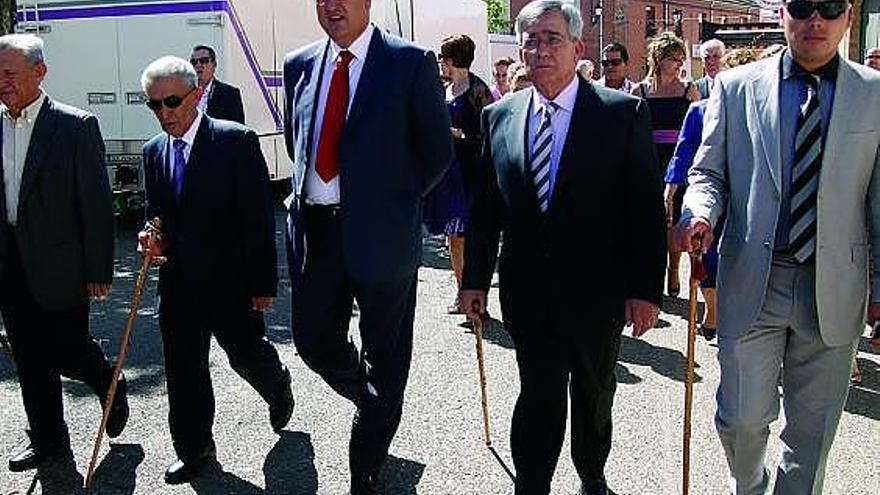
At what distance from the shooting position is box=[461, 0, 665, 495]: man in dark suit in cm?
360

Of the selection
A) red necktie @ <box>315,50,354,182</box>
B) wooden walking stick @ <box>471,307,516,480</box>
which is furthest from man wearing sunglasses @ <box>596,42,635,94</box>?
red necktie @ <box>315,50,354,182</box>

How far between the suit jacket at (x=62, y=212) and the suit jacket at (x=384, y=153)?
0.99 m

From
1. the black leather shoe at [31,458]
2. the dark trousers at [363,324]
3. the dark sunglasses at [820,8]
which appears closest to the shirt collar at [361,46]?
the dark trousers at [363,324]

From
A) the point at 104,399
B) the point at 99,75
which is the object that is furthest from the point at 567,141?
the point at 99,75

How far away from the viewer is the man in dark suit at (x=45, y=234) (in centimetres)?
447

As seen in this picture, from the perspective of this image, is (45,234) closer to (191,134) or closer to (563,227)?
(191,134)

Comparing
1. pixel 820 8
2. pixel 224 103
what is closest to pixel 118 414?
pixel 820 8

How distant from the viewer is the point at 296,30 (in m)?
13.4

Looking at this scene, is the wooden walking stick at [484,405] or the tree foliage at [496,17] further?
the tree foliage at [496,17]

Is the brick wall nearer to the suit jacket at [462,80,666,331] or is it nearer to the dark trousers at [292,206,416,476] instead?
the dark trousers at [292,206,416,476]

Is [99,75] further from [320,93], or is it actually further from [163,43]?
[320,93]

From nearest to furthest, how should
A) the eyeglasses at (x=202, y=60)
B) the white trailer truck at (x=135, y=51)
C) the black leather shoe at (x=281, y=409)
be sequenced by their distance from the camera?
the black leather shoe at (x=281, y=409) < the eyeglasses at (x=202, y=60) < the white trailer truck at (x=135, y=51)

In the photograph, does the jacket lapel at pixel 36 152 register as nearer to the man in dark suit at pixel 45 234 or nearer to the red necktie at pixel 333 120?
the man in dark suit at pixel 45 234

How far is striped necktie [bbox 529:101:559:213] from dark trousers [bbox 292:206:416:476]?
86 centimetres
